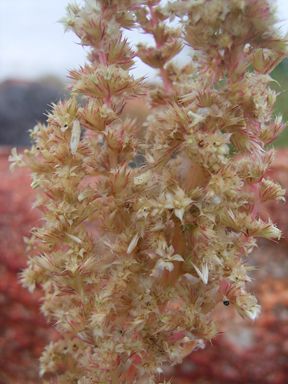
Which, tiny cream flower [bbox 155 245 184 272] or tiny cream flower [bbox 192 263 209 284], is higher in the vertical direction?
tiny cream flower [bbox 155 245 184 272]

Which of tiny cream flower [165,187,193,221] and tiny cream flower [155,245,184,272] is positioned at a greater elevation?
tiny cream flower [165,187,193,221]

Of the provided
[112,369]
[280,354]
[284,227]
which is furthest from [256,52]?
[284,227]

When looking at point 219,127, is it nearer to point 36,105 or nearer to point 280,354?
point 280,354

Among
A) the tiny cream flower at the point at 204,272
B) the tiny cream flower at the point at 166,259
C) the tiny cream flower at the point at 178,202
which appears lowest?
the tiny cream flower at the point at 204,272

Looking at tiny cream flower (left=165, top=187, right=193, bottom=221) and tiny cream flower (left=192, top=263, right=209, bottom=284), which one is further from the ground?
tiny cream flower (left=165, top=187, right=193, bottom=221)

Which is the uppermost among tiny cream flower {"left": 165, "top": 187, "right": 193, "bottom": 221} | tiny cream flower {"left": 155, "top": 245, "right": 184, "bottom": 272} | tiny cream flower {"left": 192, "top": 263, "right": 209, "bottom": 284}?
tiny cream flower {"left": 165, "top": 187, "right": 193, "bottom": 221}
